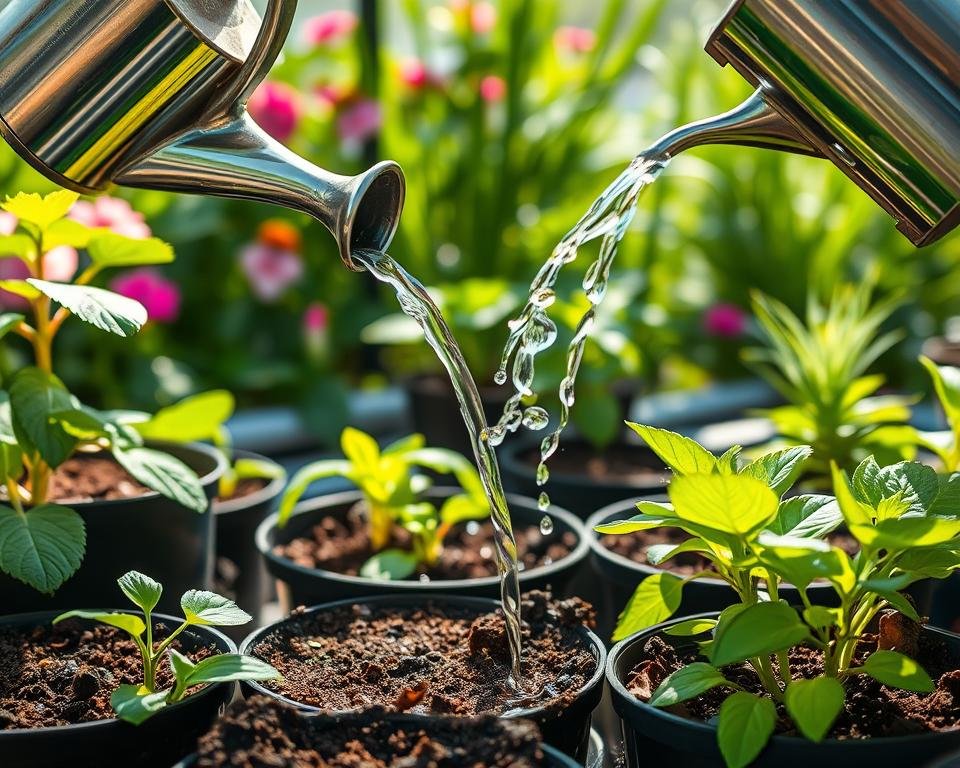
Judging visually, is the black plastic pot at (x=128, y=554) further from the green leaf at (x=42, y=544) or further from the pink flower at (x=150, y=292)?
the pink flower at (x=150, y=292)

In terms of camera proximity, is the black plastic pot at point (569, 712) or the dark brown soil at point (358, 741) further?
the black plastic pot at point (569, 712)

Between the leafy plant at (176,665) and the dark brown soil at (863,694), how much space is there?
24 cm

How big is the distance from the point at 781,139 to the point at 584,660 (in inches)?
14.3

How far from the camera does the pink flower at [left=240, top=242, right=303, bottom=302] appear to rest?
2084 millimetres

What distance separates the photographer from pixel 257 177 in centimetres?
75

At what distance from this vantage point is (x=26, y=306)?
1.82 m

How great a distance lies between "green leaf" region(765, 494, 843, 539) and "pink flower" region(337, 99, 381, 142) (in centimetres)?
157

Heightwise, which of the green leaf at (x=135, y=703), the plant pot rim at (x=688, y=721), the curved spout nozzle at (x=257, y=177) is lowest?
the green leaf at (x=135, y=703)

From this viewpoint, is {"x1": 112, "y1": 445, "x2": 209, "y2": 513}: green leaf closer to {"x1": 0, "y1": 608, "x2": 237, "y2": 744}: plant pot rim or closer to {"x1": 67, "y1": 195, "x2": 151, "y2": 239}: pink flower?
{"x1": 0, "y1": 608, "x2": 237, "y2": 744}: plant pot rim

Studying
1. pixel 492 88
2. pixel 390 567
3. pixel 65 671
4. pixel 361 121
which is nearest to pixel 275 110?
pixel 361 121

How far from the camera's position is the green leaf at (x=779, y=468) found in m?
0.74

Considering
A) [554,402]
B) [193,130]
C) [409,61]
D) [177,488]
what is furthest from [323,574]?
[409,61]

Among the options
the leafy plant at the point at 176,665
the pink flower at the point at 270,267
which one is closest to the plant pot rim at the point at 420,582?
the leafy plant at the point at 176,665

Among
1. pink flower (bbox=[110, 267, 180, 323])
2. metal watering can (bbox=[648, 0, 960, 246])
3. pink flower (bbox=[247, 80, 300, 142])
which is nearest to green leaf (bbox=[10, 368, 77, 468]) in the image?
metal watering can (bbox=[648, 0, 960, 246])
